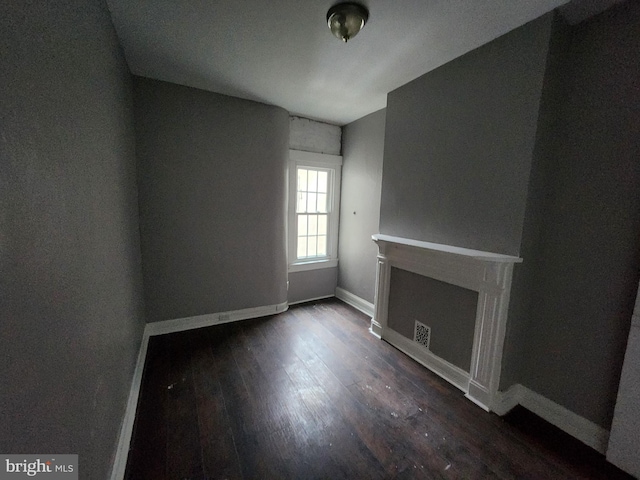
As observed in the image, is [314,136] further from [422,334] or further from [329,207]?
[422,334]

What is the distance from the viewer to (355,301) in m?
3.64

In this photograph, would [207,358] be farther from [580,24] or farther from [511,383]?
[580,24]

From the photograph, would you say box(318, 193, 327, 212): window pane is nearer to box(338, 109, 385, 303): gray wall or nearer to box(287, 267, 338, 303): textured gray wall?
box(338, 109, 385, 303): gray wall

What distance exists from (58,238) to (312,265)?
3092mm

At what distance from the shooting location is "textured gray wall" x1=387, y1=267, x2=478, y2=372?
6.62 ft

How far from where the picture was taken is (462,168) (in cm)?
203

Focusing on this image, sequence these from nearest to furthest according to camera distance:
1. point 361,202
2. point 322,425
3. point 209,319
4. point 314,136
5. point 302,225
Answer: point 322,425 < point 209,319 < point 361,202 < point 314,136 < point 302,225

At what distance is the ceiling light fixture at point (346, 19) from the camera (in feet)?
4.96

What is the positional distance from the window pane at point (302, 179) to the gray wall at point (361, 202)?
58 centimetres

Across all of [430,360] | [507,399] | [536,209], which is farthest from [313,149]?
[507,399]

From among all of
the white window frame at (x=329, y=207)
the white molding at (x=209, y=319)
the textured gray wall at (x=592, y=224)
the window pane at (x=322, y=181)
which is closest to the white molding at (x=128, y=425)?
the white molding at (x=209, y=319)

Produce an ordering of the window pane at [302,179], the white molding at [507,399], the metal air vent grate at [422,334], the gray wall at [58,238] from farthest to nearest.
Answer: the window pane at [302,179] → the metal air vent grate at [422,334] → the white molding at [507,399] → the gray wall at [58,238]

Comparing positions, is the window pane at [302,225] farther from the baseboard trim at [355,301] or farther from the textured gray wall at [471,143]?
the textured gray wall at [471,143]

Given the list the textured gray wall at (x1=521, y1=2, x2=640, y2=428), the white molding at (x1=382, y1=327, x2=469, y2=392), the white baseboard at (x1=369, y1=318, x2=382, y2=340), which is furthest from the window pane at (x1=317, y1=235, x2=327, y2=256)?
the textured gray wall at (x1=521, y1=2, x2=640, y2=428)
